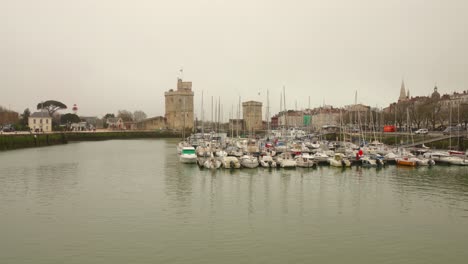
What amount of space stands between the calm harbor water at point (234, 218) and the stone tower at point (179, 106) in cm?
6660

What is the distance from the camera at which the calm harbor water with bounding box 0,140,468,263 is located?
33.8 ft

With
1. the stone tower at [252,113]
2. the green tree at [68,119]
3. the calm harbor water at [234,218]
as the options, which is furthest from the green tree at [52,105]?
the calm harbor water at [234,218]

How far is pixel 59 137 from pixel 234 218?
158ft

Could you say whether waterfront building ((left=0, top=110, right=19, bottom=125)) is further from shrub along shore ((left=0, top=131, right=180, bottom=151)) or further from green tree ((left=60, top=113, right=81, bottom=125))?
shrub along shore ((left=0, top=131, right=180, bottom=151))

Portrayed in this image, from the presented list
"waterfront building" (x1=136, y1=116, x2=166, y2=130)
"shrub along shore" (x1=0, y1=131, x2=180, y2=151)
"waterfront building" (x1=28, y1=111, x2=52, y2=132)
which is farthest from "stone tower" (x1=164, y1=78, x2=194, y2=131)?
"waterfront building" (x1=28, y1=111, x2=52, y2=132)

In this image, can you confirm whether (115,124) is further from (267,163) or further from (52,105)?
(267,163)

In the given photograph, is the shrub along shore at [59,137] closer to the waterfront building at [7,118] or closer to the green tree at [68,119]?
the waterfront building at [7,118]

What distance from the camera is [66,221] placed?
12969 mm

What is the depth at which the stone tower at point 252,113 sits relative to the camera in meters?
98.5

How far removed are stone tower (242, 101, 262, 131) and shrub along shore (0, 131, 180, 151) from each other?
22289 millimetres

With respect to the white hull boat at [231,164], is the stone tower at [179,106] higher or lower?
higher

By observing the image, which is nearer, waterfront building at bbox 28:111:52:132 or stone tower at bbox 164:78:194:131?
waterfront building at bbox 28:111:52:132

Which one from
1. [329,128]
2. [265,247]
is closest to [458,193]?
[265,247]

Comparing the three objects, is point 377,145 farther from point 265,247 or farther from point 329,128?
point 329,128
